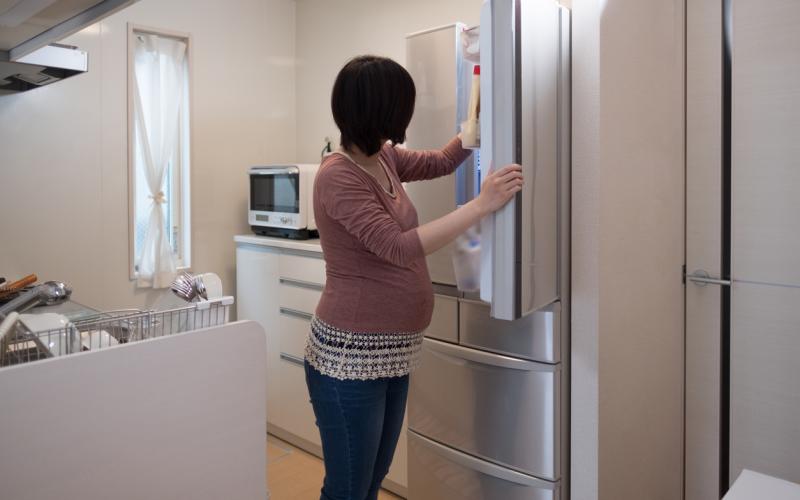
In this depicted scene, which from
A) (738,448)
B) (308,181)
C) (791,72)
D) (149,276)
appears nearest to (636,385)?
(738,448)

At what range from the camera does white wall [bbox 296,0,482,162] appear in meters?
2.89

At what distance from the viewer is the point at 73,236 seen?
111 inches

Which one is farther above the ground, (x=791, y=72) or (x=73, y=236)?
(x=791, y=72)

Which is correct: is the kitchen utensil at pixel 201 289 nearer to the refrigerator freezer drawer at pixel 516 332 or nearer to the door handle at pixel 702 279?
the refrigerator freezer drawer at pixel 516 332

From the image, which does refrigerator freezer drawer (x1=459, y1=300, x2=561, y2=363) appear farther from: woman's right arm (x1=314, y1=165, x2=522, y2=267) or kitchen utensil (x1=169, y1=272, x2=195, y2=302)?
kitchen utensil (x1=169, y1=272, x2=195, y2=302)

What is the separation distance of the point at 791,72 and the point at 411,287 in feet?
4.23

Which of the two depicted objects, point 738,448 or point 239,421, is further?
point 738,448

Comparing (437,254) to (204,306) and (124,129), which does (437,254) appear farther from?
(124,129)

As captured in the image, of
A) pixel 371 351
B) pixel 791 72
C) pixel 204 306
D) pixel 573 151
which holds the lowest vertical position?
pixel 371 351

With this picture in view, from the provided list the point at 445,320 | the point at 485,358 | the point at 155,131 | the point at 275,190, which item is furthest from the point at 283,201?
the point at 485,358

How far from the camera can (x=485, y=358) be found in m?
1.87

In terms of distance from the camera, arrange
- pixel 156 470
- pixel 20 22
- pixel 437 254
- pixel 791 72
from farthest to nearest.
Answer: pixel 437 254 → pixel 791 72 → pixel 20 22 → pixel 156 470

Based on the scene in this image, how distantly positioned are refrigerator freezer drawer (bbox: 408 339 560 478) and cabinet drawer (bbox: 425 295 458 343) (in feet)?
0.09

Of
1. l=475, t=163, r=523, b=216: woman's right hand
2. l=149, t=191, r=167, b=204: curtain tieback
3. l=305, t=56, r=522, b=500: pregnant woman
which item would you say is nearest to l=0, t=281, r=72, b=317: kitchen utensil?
l=305, t=56, r=522, b=500: pregnant woman
